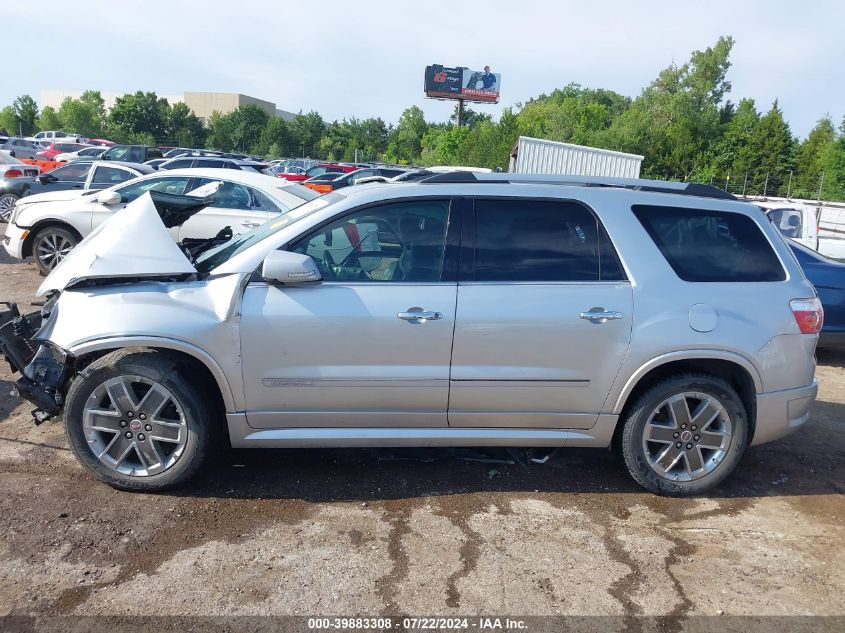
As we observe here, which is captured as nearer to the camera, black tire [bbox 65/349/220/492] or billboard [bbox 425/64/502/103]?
black tire [bbox 65/349/220/492]

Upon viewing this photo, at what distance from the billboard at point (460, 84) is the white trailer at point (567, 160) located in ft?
166

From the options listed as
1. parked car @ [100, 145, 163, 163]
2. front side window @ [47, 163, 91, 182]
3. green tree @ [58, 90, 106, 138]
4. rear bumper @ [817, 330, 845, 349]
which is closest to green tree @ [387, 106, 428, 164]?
green tree @ [58, 90, 106, 138]

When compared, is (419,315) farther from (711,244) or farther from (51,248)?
(51,248)

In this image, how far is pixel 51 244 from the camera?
9.59 meters

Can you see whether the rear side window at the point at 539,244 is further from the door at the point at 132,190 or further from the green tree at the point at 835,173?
the green tree at the point at 835,173

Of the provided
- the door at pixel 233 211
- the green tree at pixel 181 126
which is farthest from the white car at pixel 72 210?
the green tree at pixel 181 126

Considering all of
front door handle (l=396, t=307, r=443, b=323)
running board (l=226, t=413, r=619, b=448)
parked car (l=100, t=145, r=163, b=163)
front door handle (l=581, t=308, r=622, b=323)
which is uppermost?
parked car (l=100, t=145, r=163, b=163)

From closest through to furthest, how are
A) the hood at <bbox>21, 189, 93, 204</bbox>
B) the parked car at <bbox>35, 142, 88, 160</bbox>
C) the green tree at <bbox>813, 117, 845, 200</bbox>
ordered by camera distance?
the hood at <bbox>21, 189, 93, 204</bbox> → the parked car at <bbox>35, 142, 88, 160</bbox> → the green tree at <bbox>813, 117, 845, 200</bbox>

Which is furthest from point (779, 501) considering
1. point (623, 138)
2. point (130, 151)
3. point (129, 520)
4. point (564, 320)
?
point (623, 138)

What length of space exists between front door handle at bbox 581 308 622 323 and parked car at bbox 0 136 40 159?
39942 millimetres

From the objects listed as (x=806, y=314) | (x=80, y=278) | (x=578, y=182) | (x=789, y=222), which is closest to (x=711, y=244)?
(x=806, y=314)

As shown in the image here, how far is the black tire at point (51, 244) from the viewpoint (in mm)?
9516

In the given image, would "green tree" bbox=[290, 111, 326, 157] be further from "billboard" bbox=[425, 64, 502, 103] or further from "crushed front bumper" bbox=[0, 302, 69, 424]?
"crushed front bumper" bbox=[0, 302, 69, 424]

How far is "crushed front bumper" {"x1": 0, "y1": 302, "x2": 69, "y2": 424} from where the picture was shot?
3895 mm
